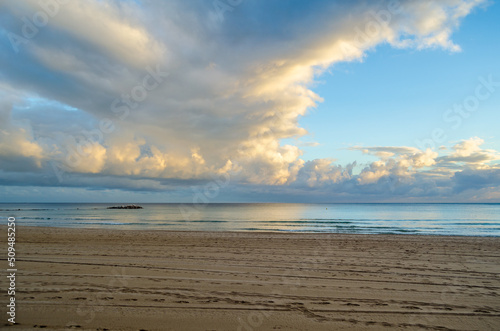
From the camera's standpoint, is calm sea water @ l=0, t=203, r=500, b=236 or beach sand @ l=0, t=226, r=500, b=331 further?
calm sea water @ l=0, t=203, r=500, b=236

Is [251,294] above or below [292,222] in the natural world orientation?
above

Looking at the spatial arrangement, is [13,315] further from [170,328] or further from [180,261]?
[180,261]

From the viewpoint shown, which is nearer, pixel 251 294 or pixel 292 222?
pixel 251 294

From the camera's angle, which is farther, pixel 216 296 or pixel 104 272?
pixel 104 272

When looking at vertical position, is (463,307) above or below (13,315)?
below

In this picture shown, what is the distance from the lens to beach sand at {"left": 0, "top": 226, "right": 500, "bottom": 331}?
17.9 feet

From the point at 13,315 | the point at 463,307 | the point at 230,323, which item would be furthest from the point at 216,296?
the point at 463,307

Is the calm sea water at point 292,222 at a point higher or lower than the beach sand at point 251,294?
lower

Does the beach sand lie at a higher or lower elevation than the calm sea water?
higher

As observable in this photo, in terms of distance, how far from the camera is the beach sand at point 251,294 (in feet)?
17.9

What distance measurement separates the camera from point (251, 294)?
692 centimetres

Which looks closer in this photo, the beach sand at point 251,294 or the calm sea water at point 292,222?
the beach sand at point 251,294

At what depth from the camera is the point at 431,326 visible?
5.44 m

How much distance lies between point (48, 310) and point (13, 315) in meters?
0.58
